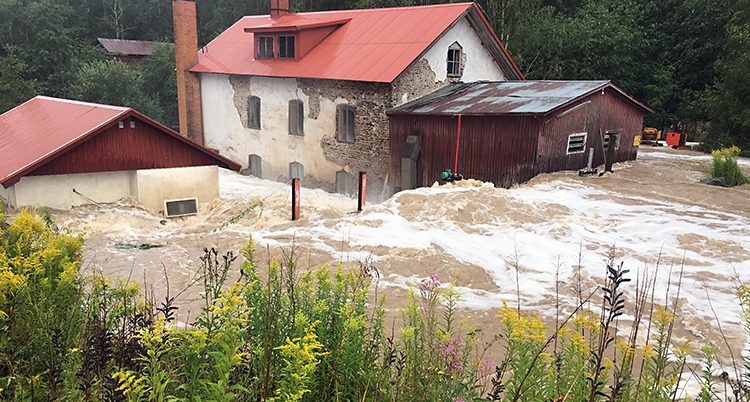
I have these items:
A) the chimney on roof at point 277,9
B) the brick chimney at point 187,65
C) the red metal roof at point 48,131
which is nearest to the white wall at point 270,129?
the brick chimney at point 187,65

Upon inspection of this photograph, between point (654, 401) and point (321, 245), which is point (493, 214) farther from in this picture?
point (654, 401)

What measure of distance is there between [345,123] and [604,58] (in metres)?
→ 20.0

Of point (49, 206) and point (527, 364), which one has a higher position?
point (527, 364)

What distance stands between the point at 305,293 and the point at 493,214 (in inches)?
385

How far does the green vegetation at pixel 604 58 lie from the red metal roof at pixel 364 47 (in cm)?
1055

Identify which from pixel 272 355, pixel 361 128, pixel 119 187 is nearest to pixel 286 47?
pixel 361 128

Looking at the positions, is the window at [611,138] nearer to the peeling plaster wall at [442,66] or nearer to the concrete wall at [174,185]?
the peeling plaster wall at [442,66]

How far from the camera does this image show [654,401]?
10.2 feet

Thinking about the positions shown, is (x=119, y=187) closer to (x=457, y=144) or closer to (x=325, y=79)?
(x=325, y=79)

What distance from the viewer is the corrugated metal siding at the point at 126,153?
47.1 ft

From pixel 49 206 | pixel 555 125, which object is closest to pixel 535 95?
pixel 555 125

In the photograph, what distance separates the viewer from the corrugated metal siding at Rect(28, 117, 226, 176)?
14.4 m

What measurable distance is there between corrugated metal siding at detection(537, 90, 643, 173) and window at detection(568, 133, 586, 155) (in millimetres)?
140

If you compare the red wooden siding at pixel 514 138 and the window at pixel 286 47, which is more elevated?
the window at pixel 286 47
